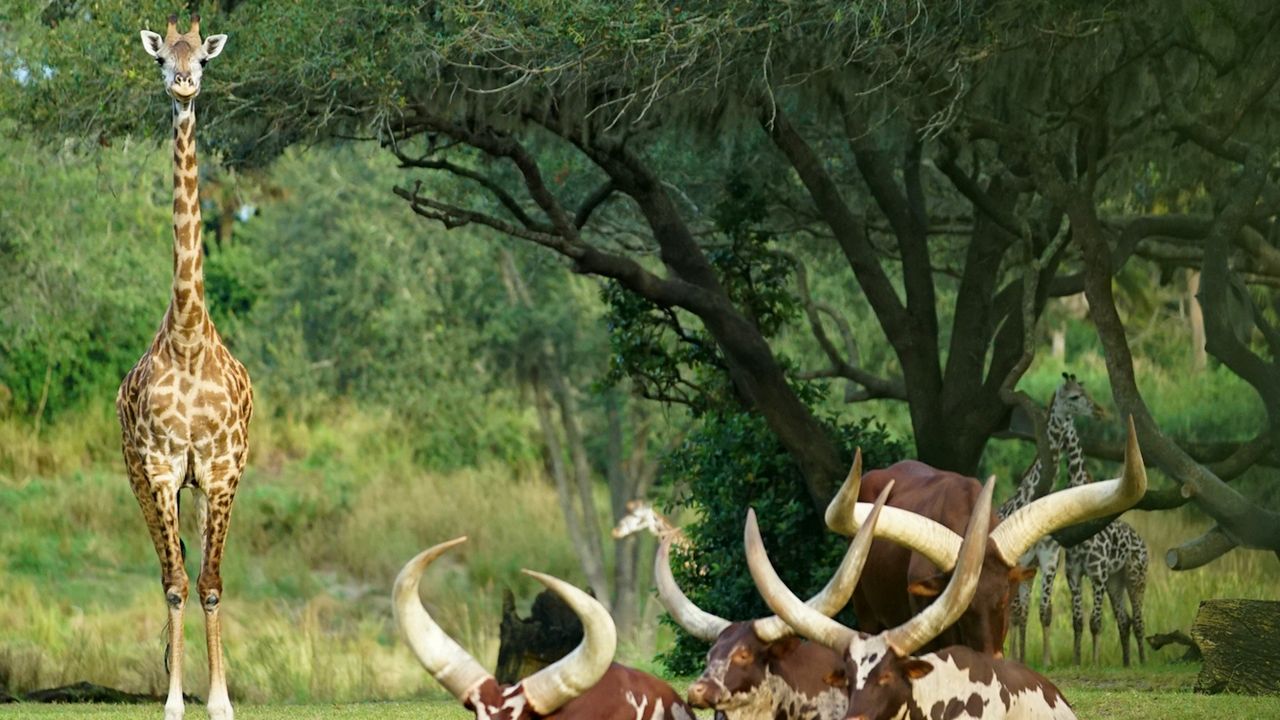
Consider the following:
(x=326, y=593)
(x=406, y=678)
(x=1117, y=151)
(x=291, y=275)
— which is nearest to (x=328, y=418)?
(x=291, y=275)

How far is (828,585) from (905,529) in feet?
2.76

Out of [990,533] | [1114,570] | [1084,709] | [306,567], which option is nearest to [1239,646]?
[1084,709]

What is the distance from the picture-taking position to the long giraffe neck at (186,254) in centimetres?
906

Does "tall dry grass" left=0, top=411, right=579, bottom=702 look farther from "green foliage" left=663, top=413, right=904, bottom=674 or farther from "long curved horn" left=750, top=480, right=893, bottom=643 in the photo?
"long curved horn" left=750, top=480, right=893, bottom=643

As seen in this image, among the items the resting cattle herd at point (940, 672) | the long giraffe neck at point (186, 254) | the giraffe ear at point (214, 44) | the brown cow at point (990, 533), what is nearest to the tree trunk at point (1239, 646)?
the brown cow at point (990, 533)

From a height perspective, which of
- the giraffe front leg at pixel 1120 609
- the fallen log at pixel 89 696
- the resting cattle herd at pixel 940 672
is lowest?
the giraffe front leg at pixel 1120 609

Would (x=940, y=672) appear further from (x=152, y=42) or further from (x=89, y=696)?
(x=89, y=696)

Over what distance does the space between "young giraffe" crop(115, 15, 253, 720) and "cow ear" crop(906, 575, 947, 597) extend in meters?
3.94

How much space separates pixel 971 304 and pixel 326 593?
12.9 meters

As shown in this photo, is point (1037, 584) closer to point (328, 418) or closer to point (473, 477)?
point (473, 477)

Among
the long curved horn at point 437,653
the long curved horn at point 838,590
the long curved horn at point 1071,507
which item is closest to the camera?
the long curved horn at point 437,653

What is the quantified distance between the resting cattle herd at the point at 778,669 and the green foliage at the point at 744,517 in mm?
6900

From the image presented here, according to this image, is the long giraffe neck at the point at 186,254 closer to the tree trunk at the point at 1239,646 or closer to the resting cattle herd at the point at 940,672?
the resting cattle herd at the point at 940,672

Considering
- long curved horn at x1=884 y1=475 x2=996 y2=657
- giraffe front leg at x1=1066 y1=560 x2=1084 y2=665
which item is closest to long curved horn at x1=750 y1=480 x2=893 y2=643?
long curved horn at x1=884 y1=475 x2=996 y2=657
